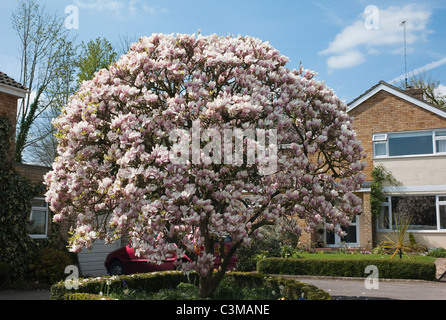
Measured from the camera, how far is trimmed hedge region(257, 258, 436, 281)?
54.2 feet

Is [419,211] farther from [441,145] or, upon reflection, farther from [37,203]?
[37,203]

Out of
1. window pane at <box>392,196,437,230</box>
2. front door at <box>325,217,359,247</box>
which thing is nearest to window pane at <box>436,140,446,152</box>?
window pane at <box>392,196,437,230</box>

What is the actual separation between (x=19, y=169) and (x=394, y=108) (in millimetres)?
19851

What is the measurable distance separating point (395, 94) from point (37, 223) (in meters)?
20.0

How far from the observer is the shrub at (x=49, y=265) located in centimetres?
1565

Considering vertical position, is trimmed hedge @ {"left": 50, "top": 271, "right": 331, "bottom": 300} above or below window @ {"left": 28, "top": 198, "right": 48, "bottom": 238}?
below

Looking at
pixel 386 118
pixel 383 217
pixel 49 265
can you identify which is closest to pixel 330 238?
pixel 383 217

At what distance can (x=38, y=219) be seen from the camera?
17.2 m

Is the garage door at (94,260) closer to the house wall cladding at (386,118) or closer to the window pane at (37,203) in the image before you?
the window pane at (37,203)

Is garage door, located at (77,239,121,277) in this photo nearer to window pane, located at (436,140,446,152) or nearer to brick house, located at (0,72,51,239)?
brick house, located at (0,72,51,239)

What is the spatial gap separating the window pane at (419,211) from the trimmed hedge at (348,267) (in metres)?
8.98

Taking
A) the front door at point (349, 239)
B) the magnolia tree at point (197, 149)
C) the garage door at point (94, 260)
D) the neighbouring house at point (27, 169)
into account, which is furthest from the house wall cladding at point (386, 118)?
the magnolia tree at point (197, 149)

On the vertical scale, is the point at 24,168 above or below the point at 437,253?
above
